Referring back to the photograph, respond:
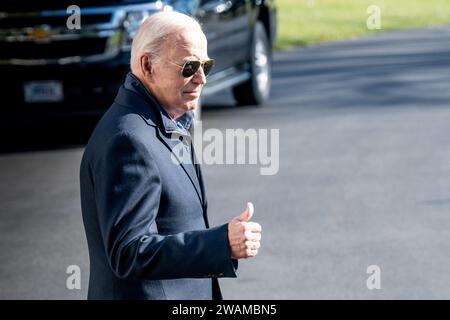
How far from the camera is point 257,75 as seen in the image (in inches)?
635

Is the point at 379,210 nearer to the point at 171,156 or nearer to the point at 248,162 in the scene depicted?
the point at 248,162

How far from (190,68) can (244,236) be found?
21.4 inches

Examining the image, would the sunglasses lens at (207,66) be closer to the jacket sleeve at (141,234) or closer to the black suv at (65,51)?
the jacket sleeve at (141,234)

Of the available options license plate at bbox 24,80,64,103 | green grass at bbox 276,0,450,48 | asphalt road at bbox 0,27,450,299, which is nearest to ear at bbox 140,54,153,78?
asphalt road at bbox 0,27,450,299

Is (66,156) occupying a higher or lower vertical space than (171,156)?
lower

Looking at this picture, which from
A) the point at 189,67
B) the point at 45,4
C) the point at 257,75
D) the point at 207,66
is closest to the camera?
the point at 189,67

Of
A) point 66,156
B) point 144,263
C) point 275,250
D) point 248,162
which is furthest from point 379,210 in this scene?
point 144,263

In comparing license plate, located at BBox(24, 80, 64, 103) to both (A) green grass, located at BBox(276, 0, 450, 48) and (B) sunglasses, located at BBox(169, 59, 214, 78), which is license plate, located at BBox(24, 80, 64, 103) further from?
(A) green grass, located at BBox(276, 0, 450, 48)

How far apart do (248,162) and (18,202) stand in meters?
2.27

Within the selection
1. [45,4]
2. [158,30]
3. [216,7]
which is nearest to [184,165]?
[158,30]

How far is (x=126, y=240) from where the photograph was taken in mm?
3846

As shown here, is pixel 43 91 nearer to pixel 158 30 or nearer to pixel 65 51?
pixel 65 51

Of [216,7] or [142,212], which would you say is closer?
[142,212]
